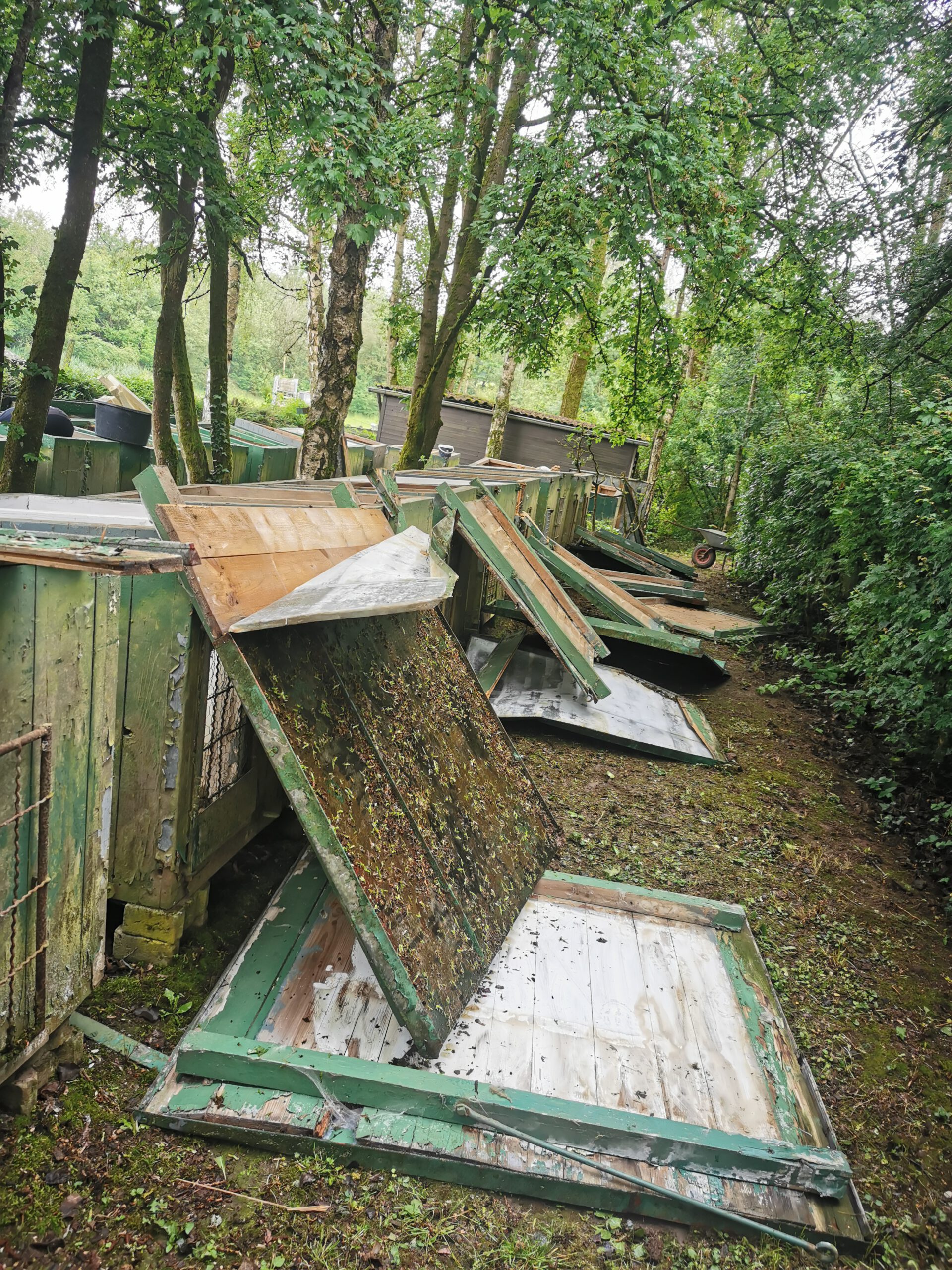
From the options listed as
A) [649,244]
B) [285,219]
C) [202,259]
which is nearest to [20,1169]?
[649,244]

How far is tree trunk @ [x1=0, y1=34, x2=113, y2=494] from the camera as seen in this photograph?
5.39 m

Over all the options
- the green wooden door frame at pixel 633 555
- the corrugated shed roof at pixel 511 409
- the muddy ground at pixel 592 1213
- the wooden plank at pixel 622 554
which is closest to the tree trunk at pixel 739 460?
the corrugated shed roof at pixel 511 409

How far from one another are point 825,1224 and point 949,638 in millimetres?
3636

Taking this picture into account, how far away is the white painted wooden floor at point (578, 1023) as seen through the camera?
2.25 m

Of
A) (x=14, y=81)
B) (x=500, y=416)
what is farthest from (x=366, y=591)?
(x=500, y=416)

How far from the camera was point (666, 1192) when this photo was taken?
6.26 feet

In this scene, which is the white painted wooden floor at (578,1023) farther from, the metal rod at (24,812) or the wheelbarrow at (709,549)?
the wheelbarrow at (709,549)

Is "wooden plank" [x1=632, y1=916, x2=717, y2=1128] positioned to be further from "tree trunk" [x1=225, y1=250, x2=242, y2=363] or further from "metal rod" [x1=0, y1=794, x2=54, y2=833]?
"tree trunk" [x1=225, y1=250, x2=242, y2=363]

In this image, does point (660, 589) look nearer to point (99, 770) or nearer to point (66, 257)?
point (66, 257)

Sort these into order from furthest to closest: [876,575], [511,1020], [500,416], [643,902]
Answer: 1. [500,416]
2. [876,575]
3. [643,902]
4. [511,1020]

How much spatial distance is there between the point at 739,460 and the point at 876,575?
13537 millimetres

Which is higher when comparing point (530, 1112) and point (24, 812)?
point (24, 812)

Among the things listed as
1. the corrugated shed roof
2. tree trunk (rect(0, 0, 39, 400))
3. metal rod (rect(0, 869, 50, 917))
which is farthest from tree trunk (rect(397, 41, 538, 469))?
metal rod (rect(0, 869, 50, 917))

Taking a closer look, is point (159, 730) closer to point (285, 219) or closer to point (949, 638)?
point (949, 638)
